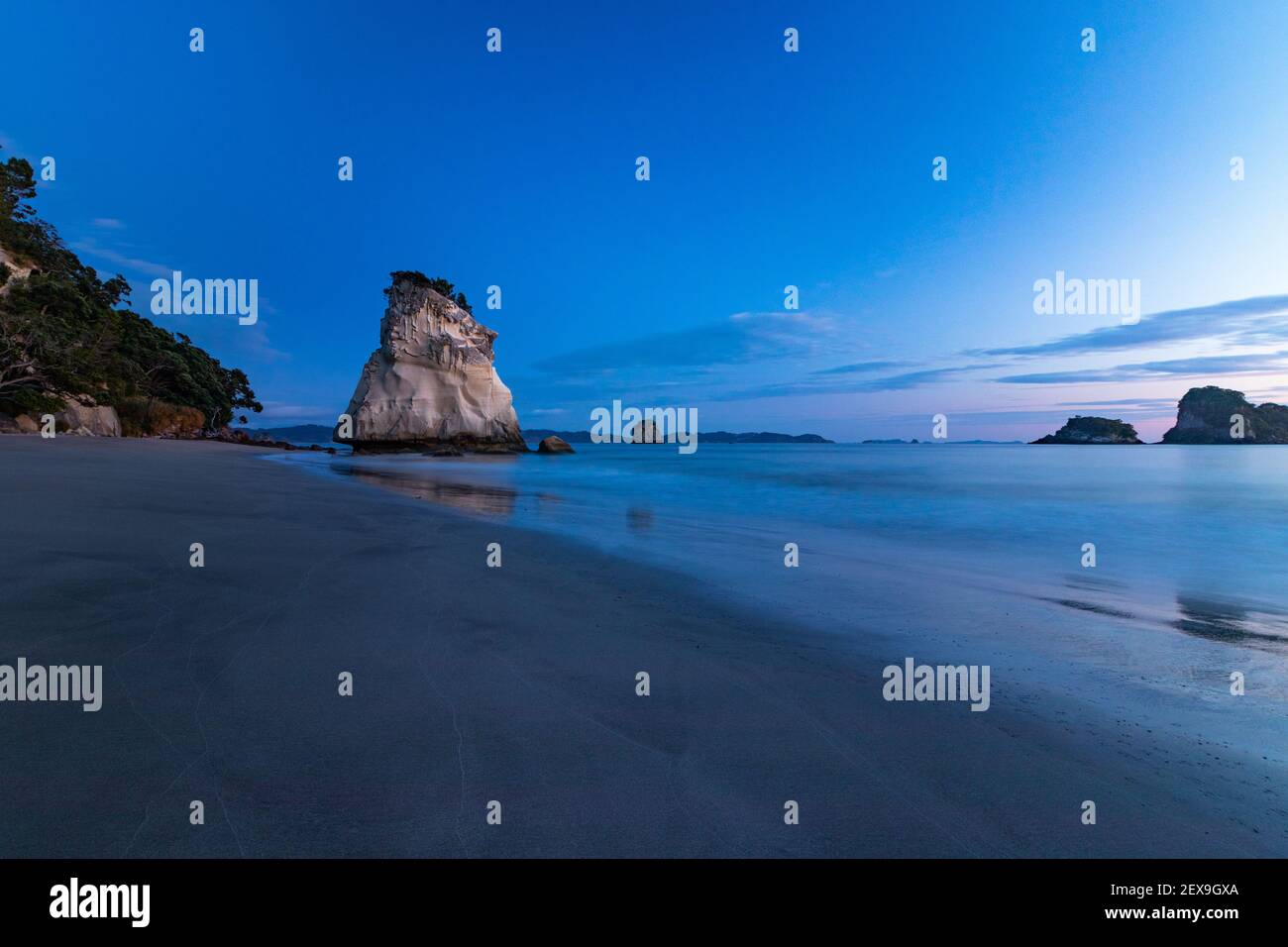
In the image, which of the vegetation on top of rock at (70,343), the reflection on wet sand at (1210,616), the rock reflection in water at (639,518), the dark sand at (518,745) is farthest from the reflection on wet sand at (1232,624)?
the vegetation on top of rock at (70,343)

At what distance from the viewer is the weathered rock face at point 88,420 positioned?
33.1 m

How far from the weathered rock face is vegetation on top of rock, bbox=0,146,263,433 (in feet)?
2.46

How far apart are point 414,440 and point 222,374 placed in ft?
108

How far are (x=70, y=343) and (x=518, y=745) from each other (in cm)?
4183

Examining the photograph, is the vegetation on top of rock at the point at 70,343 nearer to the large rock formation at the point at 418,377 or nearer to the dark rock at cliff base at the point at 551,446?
the large rock formation at the point at 418,377

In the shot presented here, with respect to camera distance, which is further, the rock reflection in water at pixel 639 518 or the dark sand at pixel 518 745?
the rock reflection in water at pixel 639 518

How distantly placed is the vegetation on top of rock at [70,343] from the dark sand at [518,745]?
1374 inches

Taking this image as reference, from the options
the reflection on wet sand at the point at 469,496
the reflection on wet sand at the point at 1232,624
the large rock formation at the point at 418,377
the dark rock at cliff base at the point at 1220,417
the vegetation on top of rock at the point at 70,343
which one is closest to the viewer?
the reflection on wet sand at the point at 1232,624

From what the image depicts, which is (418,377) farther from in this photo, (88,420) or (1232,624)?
(1232,624)

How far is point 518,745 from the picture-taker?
2.86m

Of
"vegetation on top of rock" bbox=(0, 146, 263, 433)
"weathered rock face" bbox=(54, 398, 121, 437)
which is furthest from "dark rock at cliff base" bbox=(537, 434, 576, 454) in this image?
"weathered rock face" bbox=(54, 398, 121, 437)

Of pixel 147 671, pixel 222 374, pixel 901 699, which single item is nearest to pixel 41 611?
pixel 147 671

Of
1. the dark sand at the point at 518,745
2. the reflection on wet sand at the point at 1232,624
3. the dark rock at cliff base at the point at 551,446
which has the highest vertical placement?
the dark rock at cliff base at the point at 551,446

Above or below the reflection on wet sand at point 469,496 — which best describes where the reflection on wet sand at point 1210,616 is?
below
